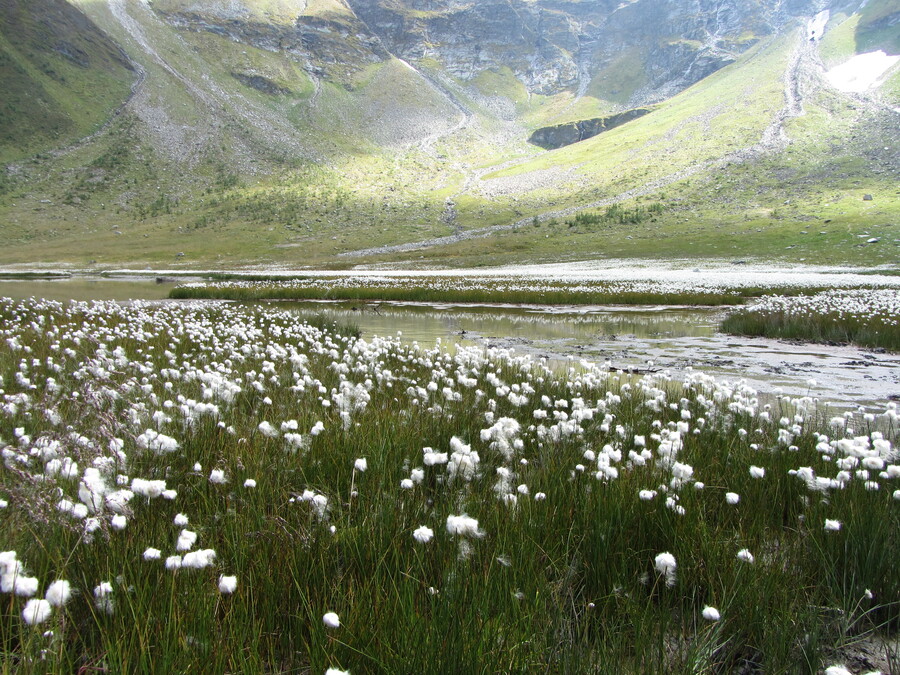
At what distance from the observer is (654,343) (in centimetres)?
1477

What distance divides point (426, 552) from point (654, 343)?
1355 centimetres

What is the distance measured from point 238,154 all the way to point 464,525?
5688 inches

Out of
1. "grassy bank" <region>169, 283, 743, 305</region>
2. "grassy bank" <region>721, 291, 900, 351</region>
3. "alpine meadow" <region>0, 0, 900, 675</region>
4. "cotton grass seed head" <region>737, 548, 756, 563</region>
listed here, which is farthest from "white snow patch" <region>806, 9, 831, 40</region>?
"cotton grass seed head" <region>737, 548, 756, 563</region>

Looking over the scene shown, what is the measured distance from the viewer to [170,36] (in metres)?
159

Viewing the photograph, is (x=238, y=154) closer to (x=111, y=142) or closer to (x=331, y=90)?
(x=111, y=142)

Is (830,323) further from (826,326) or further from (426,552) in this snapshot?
(426,552)

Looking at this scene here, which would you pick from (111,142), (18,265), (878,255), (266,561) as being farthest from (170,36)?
(266,561)

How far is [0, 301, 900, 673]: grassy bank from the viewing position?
80.5 inches

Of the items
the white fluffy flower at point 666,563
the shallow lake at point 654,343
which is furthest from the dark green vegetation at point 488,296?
the white fluffy flower at point 666,563

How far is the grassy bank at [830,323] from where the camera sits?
543 inches

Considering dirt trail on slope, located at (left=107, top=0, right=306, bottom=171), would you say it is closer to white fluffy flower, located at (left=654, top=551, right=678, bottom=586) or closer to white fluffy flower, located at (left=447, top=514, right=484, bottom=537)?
white fluffy flower, located at (left=447, top=514, right=484, bottom=537)

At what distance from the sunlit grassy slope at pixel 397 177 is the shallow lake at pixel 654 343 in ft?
150

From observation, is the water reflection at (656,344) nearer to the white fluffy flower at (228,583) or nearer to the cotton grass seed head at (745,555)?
the cotton grass seed head at (745,555)

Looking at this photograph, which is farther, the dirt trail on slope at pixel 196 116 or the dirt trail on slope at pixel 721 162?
the dirt trail on slope at pixel 196 116
